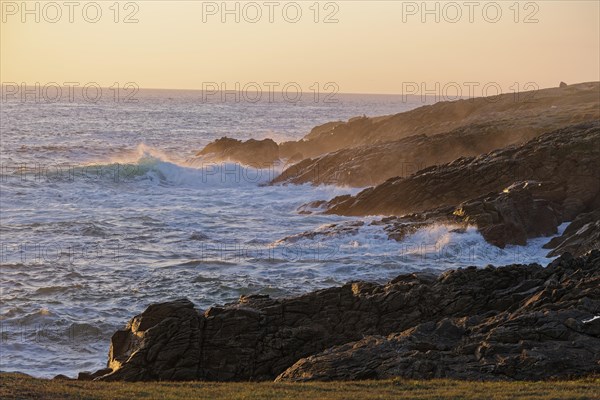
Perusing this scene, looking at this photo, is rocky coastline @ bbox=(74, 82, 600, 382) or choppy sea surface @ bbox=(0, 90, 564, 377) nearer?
rocky coastline @ bbox=(74, 82, 600, 382)

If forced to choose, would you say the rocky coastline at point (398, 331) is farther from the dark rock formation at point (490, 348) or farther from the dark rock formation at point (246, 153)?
the dark rock formation at point (246, 153)

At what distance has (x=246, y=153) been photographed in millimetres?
91875

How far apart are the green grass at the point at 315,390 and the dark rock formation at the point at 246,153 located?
6768 cm

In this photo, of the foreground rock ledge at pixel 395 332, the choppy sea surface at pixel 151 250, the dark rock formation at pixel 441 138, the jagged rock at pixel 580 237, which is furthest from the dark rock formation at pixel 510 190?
the foreground rock ledge at pixel 395 332

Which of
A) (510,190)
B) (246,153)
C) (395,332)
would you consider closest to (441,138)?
(510,190)

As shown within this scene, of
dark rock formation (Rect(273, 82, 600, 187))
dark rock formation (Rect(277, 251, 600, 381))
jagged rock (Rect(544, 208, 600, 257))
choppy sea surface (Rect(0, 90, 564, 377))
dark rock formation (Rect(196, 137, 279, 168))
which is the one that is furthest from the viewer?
dark rock formation (Rect(196, 137, 279, 168))

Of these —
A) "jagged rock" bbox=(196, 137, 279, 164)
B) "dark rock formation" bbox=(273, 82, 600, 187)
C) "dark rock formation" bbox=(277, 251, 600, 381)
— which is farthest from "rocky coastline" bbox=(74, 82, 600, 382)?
"jagged rock" bbox=(196, 137, 279, 164)

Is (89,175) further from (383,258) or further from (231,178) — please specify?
(383,258)

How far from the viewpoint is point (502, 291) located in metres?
27.5

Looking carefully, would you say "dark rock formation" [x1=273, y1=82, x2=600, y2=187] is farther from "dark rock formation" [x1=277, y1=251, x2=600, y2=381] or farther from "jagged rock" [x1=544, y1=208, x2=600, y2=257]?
"dark rock formation" [x1=277, y1=251, x2=600, y2=381]

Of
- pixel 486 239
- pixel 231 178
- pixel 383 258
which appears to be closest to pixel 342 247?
pixel 383 258

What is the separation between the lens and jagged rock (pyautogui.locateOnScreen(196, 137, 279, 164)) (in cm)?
9069

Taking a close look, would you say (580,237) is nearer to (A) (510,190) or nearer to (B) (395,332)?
(A) (510,190)

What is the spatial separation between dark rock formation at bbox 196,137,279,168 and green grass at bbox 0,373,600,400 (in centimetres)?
6768
